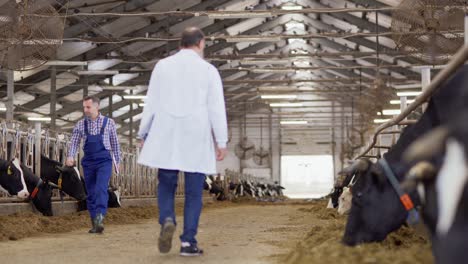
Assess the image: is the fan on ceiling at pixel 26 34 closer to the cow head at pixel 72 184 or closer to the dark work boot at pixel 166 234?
the cow head at pixel 72 184

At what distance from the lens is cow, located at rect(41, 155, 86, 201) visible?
13.1m

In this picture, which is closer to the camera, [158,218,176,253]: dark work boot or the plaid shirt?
[158,218,176,253]: dark work boot

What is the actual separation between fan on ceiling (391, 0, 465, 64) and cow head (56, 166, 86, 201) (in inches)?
234

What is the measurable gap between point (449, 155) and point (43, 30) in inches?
349

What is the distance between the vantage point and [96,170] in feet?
30.2

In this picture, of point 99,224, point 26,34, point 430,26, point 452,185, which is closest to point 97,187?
point 99,224

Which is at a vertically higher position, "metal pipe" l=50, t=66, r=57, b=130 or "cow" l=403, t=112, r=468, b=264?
"metal pipe" l=50, t=66, r=57, b=130

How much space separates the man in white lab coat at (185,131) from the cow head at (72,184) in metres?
7.47

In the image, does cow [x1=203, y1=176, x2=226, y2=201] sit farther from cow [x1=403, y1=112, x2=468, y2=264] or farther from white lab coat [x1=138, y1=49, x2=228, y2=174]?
cow [x1=403, y1=112, x2=468, y2=264]

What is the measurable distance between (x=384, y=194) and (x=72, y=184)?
926 cm

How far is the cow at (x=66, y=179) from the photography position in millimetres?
13117

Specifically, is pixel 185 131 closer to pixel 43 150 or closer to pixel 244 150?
pixel 43 150

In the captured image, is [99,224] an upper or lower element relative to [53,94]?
lower

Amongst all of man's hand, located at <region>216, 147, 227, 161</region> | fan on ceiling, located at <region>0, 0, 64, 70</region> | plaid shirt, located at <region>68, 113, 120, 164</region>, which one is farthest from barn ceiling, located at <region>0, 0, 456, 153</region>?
man's hand, located at <region>216, 147, 227, 161</region>
